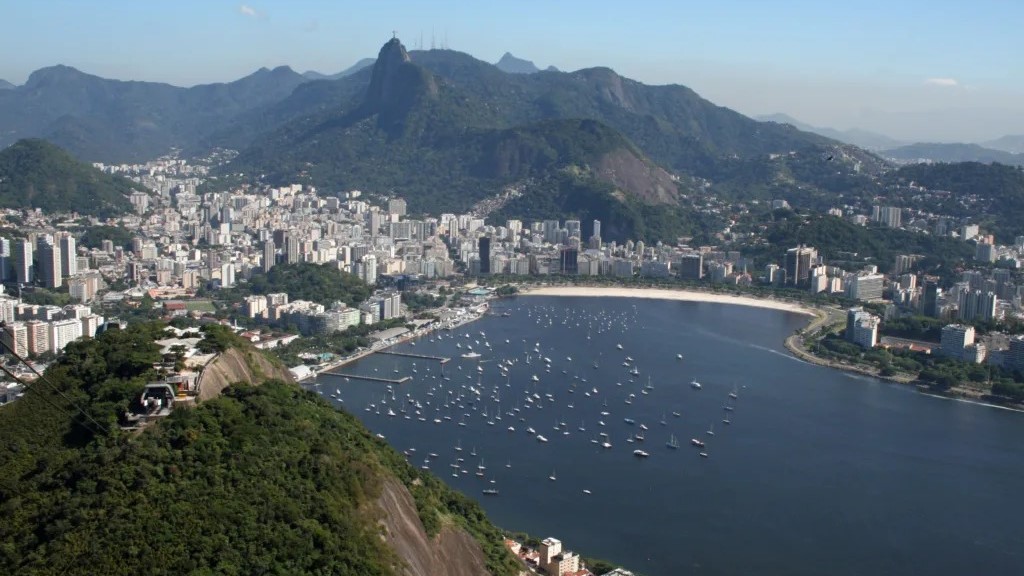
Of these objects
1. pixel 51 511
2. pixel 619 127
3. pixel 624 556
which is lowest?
pixel 624 556

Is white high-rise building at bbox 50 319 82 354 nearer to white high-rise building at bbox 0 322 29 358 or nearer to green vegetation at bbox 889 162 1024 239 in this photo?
white high-rise building at bbox 0 322 29 358

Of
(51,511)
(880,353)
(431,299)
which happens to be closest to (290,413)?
(51,511)

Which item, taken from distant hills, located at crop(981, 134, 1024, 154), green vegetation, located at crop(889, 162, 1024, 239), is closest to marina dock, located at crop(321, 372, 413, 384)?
green vegetation, located at crop(889, 162, 1024, 239)

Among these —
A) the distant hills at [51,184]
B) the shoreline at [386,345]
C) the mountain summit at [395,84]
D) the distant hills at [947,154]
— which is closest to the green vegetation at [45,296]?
the shoreline at [386,345]

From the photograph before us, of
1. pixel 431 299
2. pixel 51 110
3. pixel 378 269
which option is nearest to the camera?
pixel 431 299

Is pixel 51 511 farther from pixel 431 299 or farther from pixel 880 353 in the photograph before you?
pixel 431 299

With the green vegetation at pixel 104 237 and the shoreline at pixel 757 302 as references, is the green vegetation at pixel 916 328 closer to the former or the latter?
the shoreline at pixel 757 302
